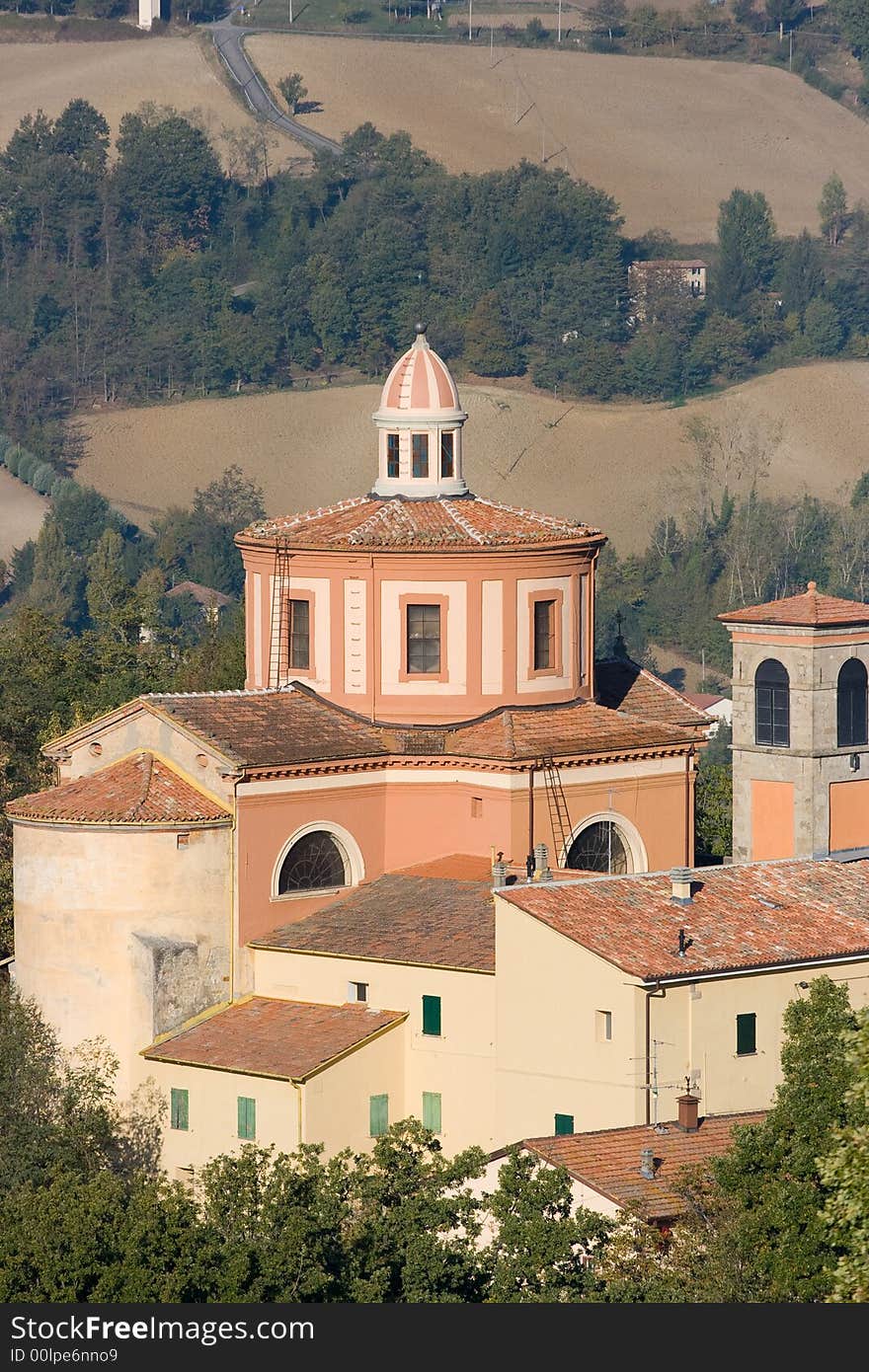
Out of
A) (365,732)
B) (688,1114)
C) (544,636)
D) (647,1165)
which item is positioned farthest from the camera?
(544,636)

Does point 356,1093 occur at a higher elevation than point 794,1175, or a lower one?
lower

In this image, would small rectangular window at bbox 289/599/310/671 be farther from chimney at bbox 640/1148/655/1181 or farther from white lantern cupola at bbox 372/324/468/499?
chimney at bbox 640/1148/655/1181

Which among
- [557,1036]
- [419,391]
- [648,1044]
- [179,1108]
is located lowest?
[179,1108]

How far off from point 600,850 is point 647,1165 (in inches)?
549

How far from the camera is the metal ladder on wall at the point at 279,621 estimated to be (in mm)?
61781

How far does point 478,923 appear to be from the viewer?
55.3 metres

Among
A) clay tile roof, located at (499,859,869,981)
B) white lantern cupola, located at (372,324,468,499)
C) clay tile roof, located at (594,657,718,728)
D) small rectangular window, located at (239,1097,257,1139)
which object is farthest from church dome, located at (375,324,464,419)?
small rectangular window, located at (239,1097,257,1139)

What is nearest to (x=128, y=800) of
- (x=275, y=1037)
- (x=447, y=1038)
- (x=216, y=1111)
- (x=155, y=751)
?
(x=155, y=751)

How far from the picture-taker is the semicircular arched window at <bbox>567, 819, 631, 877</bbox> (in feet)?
198

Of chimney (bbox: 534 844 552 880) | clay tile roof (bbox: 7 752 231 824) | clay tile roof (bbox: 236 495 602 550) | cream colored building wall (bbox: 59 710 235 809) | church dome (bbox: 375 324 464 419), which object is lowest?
chimney (bbox: 534 844 552 880)

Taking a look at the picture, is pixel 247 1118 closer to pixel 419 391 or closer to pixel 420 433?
pixel 420 433

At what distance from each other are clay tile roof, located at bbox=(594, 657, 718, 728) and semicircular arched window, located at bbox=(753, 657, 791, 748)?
1.11 metres

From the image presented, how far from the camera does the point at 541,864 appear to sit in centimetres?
5603

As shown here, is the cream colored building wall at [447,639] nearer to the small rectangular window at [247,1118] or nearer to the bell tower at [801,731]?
the bell tower at [801,731]
